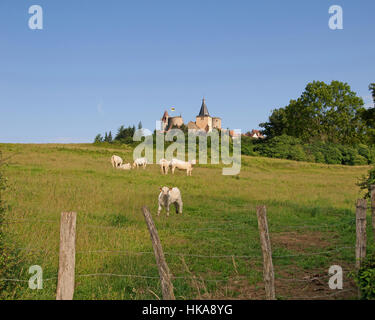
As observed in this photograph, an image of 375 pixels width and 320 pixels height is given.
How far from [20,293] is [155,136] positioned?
6005 centimetres

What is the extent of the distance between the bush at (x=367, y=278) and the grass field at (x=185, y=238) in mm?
812

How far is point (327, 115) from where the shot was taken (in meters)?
62.0

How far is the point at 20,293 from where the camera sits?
6094 millimetres

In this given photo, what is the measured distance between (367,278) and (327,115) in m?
61.3

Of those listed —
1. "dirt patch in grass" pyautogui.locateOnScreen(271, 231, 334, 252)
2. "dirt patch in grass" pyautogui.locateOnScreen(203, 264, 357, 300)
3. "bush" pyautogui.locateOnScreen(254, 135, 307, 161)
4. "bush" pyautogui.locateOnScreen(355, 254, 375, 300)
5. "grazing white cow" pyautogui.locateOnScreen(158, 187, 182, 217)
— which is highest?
"bush" pyautogui.locateOnScreen(254, 135, 307, 161)

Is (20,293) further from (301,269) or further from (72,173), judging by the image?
(72,173)

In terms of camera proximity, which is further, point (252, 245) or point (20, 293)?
point (252, 245)

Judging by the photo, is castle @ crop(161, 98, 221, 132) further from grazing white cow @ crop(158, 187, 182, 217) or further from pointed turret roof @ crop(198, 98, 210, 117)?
grazing white cow @ crop(158, 187, 182, 217)

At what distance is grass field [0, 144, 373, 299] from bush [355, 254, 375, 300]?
812mm

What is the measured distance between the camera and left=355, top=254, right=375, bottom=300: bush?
5.54 meters

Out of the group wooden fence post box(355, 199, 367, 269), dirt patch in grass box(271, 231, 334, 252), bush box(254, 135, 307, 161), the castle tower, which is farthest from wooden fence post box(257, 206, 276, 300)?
the castle tower

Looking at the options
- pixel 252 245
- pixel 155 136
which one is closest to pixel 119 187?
pixel 252 245

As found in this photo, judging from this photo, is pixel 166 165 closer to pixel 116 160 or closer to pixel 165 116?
pixel 116 160
